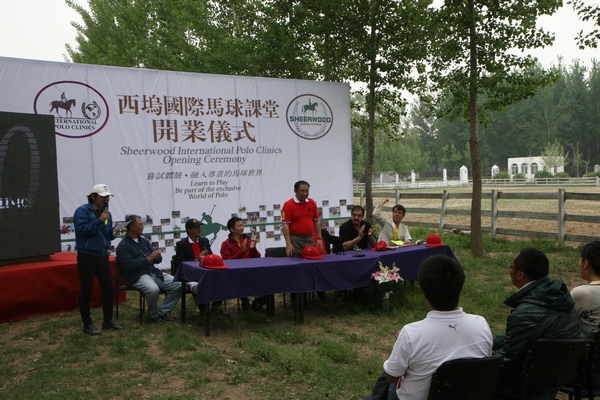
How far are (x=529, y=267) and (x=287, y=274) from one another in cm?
357

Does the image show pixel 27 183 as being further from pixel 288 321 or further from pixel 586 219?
pixel 586 219

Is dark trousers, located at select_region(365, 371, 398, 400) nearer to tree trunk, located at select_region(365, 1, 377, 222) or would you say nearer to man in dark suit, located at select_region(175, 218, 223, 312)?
man in dark suit, located at select_region(175, 218, 223, 312)

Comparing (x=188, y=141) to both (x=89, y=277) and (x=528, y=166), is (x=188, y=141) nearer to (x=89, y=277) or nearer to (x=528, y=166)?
(x=89, y=277)

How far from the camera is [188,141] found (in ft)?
32.8

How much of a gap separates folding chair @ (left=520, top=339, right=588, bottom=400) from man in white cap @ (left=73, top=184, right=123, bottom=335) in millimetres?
4577

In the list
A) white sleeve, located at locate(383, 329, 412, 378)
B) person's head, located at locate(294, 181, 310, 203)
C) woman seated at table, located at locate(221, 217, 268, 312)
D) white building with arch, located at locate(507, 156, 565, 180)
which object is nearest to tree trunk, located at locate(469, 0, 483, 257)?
person's head, located at locate(294, 181, 310, 203)

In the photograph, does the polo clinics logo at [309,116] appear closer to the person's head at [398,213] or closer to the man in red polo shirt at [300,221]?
the person's head at [398,213]

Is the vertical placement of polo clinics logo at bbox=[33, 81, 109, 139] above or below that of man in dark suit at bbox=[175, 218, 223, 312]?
above

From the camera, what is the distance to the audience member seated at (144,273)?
6.75 m

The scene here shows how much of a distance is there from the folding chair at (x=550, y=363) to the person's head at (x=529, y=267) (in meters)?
0.42

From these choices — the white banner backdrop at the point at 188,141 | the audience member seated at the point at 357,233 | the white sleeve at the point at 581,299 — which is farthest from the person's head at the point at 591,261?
the white banner backdrop at the point at 188,141

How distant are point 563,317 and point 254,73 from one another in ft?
37.9

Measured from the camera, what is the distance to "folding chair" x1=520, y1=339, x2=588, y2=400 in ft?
9.99

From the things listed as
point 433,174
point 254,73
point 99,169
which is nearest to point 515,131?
point 433,174
